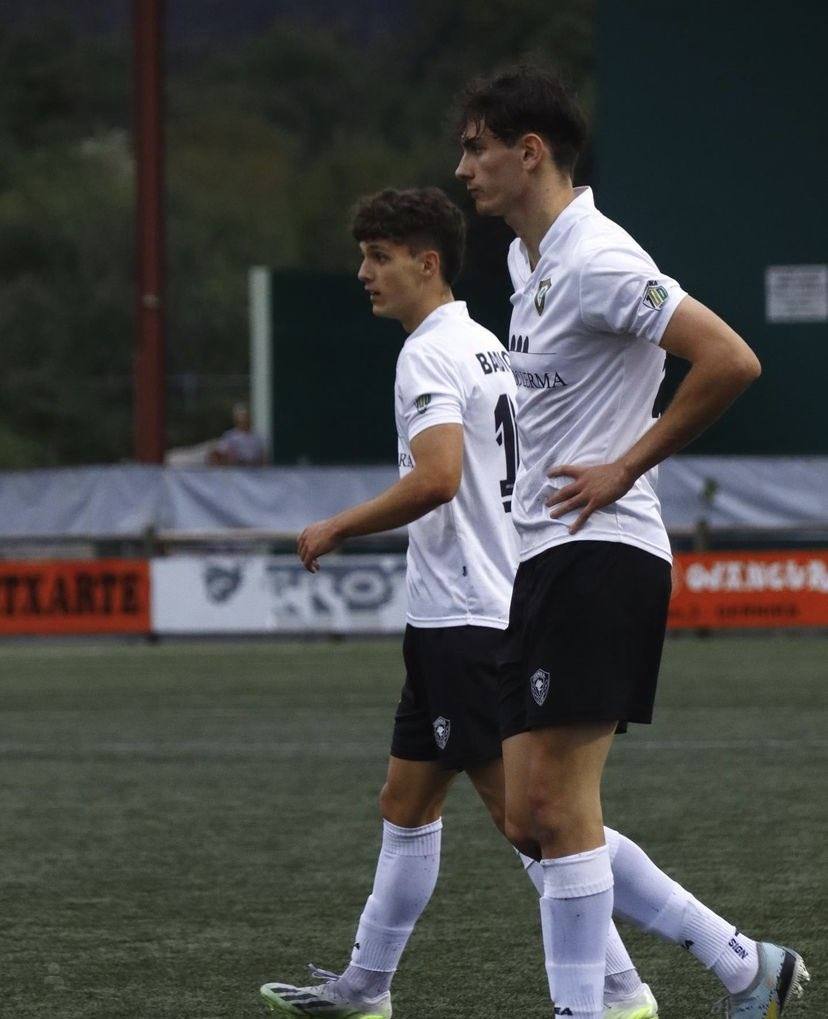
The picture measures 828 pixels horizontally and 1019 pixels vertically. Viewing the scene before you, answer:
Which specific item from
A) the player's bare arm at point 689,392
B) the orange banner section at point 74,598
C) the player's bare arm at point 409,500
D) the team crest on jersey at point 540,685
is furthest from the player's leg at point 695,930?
the orange banner section at point 74,598

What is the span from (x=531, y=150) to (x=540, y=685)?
1.05m

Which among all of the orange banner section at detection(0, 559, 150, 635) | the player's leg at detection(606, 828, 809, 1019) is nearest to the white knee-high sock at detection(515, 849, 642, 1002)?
the player's leg at detection(606, 828, 809, 1019)

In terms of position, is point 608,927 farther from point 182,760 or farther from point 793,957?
point 182,760

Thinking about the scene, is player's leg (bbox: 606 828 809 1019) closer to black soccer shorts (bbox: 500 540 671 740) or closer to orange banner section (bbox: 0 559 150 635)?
black soccer shorts (bbox: 500 540 671 740)

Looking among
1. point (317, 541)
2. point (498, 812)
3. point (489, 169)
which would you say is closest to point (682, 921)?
point (498, 812)

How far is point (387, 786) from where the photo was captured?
5352mm

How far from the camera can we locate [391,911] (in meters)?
5.29

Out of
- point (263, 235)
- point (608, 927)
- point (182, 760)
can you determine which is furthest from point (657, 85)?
point (263, 235)

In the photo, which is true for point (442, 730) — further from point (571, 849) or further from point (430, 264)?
point (430, 264)

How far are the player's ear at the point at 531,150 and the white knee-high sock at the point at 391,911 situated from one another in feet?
5.67

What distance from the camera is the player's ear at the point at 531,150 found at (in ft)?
14.4

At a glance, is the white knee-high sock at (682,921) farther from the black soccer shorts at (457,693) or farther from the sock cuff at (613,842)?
the black soccer shorts at (457,693)

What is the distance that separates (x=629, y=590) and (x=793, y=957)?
1.12 meters

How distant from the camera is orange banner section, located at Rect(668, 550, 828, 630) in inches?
721
